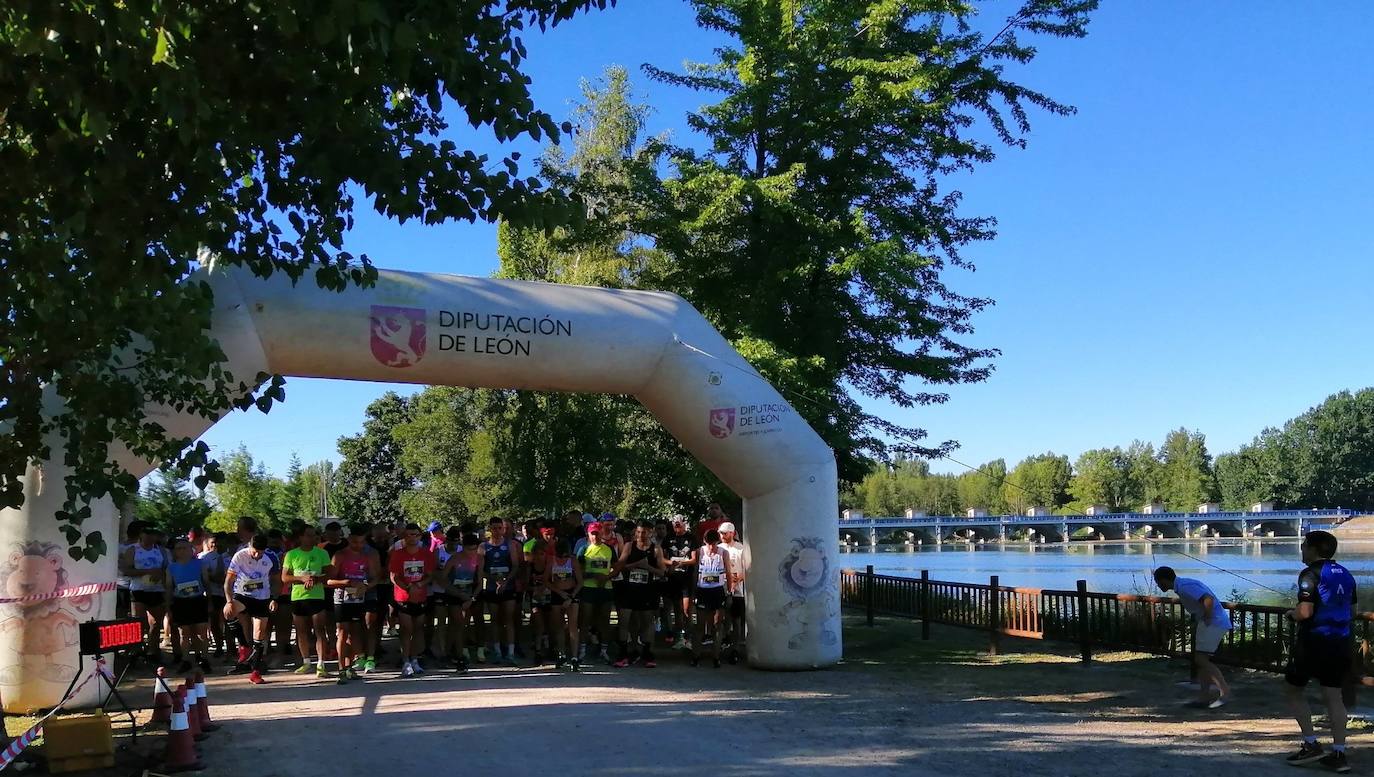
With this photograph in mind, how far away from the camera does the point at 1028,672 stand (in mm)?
11836

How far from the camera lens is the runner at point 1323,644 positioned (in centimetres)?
709

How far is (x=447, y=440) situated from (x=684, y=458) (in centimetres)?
958

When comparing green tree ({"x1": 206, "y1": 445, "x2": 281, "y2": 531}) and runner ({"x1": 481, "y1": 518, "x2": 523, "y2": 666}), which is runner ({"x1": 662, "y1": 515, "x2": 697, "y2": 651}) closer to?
runner ({"x1": 481, "y1": 518, "x2": 523, "y2": 666})

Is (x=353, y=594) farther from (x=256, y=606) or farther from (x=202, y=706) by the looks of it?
(x=202, y=706)

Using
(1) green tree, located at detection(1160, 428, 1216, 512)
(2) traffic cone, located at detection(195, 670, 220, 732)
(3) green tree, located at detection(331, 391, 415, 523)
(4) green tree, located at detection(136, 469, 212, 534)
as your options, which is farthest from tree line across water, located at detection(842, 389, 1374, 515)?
(2) traffic cone, located at detection(195, 670, 220, 732)

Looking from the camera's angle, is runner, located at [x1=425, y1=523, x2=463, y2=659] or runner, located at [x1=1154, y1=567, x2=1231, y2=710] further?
runner, located at [x1=425, y1=523, x2=463, y2=659]

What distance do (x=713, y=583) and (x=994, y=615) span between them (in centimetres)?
419

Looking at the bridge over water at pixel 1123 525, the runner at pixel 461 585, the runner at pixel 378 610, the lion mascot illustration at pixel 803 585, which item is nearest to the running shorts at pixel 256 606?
the runner at pixel 378 610

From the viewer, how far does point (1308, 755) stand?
23.6ft

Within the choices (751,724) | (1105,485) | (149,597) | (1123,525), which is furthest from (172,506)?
(1105,485)

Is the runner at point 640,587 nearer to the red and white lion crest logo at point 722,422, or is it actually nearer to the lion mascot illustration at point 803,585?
the lion mascot illustration at point 803,585

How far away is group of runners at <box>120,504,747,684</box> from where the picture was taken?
11008mm

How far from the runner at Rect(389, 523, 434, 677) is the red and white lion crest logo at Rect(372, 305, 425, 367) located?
2226 millimetres

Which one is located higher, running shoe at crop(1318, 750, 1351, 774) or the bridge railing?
the bridge railing
